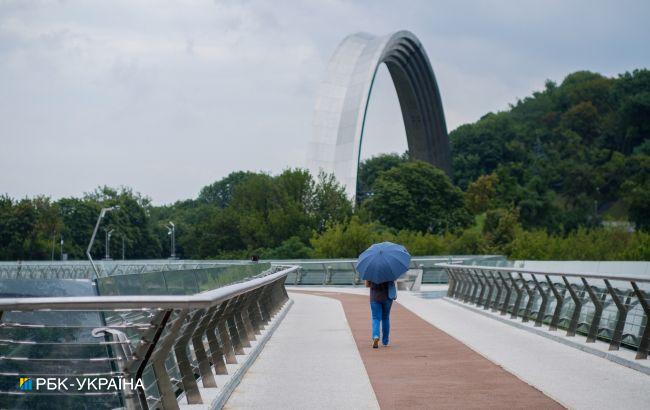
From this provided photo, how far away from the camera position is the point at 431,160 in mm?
104438

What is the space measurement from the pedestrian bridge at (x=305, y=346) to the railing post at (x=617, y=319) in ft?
0.11

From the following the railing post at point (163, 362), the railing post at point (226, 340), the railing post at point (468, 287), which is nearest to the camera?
the railing post at point (163, 362)

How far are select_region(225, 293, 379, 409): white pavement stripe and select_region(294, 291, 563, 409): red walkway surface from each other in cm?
24

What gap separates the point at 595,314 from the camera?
1658cm

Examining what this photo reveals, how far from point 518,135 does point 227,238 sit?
1937 inches

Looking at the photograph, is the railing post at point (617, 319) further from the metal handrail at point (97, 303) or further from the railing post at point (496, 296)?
the railing post at point (496, 296)

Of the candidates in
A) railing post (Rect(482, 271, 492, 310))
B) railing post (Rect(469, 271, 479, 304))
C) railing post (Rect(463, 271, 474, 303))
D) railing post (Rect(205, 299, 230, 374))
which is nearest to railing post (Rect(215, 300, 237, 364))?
railing post (Rect(205, 299, 230, 374))

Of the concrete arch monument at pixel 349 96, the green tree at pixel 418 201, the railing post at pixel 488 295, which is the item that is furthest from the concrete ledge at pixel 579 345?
the green tree at pixel 418 201

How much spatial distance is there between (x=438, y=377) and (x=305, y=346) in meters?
5.16

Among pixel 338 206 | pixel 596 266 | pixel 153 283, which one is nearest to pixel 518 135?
pixel 338 206

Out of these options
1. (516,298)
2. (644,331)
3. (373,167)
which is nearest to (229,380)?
(644,331)

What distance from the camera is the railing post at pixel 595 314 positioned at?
16359 mm

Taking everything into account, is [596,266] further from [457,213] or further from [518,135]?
[518,135]

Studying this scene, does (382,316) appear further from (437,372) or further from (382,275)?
(437,372)
